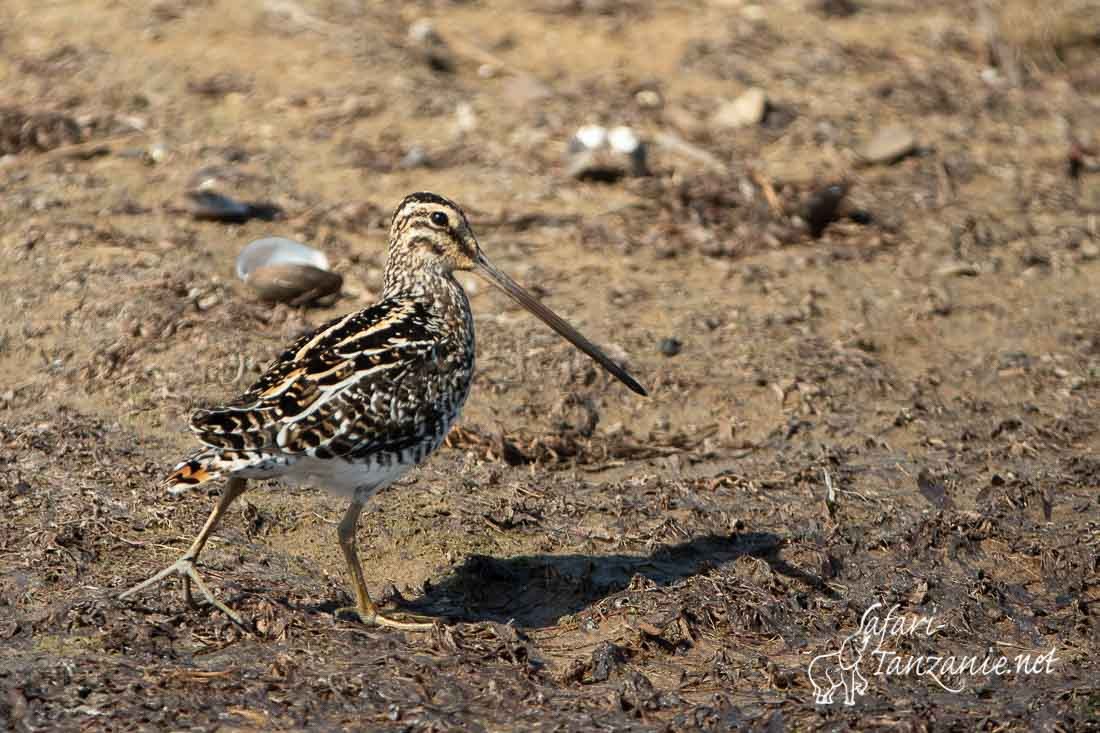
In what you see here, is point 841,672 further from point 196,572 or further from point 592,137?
point 592,137

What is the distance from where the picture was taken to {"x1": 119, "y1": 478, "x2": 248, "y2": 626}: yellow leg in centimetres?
597

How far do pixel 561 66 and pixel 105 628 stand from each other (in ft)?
25.6

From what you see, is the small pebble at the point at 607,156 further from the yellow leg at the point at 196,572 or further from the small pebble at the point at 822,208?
the yellow leg at the point at 196,572

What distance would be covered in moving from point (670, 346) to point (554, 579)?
2445 millimetres

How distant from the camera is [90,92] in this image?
37.4 ft

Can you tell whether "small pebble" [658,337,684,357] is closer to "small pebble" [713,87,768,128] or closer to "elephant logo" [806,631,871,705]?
"elephant logo" [806,631,871,705]

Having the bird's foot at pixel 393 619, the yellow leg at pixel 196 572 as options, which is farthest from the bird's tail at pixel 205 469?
the bird's foot at pixel 393 619

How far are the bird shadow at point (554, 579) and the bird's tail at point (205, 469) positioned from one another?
126 centimetres

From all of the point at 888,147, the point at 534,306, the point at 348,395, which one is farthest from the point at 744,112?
the point at 348,395

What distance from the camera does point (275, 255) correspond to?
30.2 ft

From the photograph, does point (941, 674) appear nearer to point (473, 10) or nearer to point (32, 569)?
point (32, 569)

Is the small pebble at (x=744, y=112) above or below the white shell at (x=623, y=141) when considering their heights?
below

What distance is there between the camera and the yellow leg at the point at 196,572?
5.97m

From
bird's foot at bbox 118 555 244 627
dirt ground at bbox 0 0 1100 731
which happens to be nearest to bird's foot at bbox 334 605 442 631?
dirt ground at bbox 0 0 1100 731
